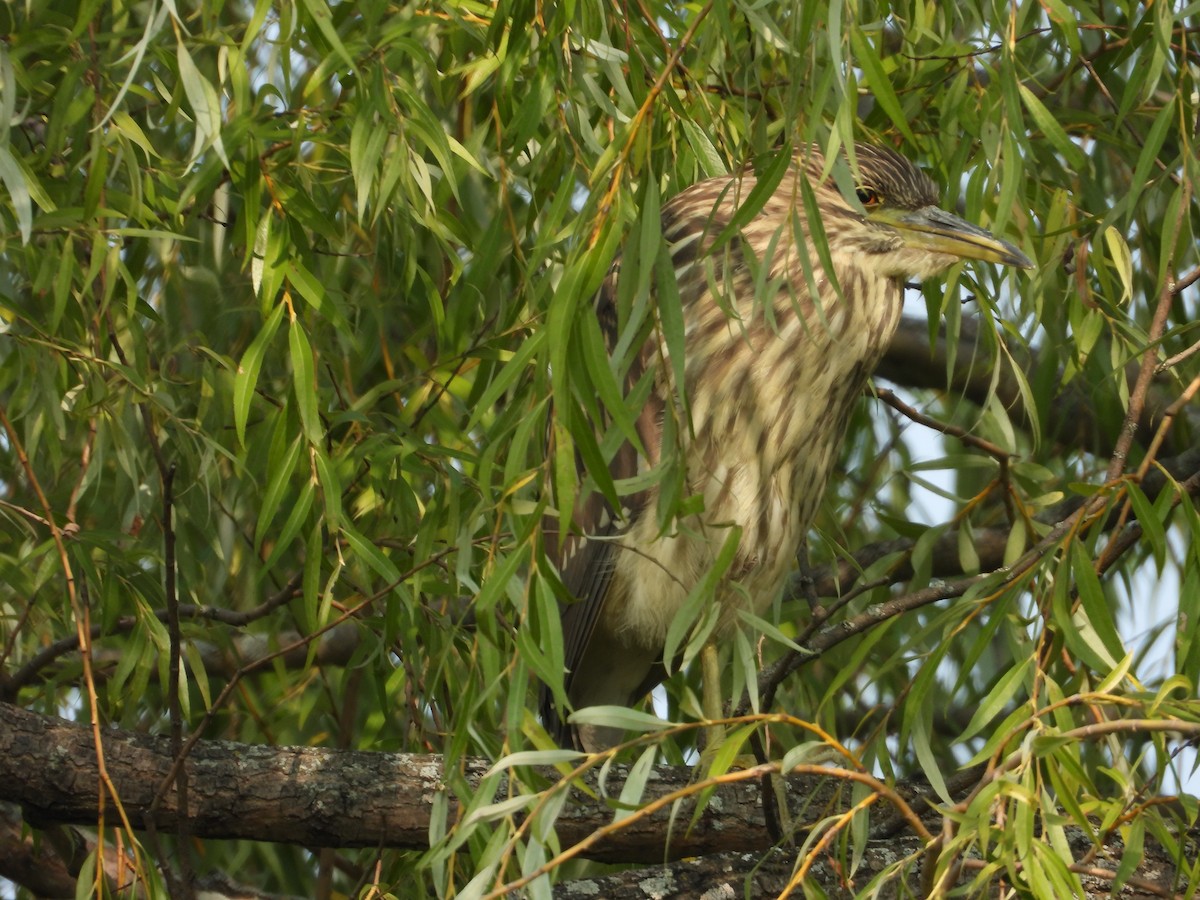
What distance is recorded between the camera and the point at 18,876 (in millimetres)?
2492

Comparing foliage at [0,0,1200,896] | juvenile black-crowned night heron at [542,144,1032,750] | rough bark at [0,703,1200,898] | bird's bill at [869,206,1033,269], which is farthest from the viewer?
juvenile black-crowned night heron at [542,144,1032,750]

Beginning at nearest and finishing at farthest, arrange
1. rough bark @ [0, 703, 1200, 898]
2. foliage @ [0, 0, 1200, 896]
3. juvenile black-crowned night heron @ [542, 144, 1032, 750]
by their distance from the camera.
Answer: foliage @ [0, 0, 1200, 896] → rough bark @ [0, 703, 1200, 898] → juvenile black-crowned night heron @ [542, 144, 1032, 750]

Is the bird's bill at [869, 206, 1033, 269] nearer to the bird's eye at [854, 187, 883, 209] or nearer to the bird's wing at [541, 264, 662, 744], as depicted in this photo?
the bird's eye at [854, 187, 883, 209]

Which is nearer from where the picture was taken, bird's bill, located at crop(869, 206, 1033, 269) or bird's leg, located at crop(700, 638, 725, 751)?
bird's bill, located at crop(869, 206, 1033, 269)

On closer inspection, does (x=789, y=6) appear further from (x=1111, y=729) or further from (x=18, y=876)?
(x=18, y=876)

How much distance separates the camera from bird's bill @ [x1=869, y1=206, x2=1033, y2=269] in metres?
2.53

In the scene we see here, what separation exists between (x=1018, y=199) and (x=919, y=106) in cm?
26

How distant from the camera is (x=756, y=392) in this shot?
9.01 ft

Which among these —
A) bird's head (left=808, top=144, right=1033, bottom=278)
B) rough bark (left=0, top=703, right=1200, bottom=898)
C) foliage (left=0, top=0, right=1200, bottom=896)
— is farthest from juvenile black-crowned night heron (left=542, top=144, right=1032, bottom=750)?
rough bark (left=0, top=703, right=1200, bottom=898)

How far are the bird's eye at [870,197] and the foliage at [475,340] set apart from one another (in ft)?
0.42

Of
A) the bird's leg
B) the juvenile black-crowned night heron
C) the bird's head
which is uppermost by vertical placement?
the bird's head

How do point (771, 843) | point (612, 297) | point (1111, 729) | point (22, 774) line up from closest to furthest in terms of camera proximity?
point (1111, 729)
point (22, 774)
point (771, 843)
point (612, 297)

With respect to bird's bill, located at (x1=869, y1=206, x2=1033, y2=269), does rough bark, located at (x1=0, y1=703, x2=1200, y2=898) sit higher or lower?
lower

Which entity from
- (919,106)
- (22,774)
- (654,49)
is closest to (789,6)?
(654,49)
